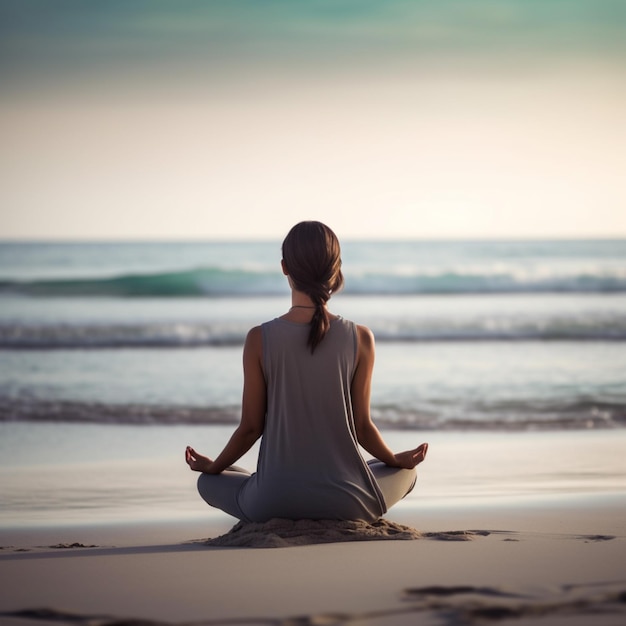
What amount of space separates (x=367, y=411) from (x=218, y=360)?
8059 millimetres

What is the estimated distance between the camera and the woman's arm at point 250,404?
3.27 meters

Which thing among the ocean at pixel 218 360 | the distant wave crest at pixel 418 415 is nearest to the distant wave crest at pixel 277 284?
the ocean at pixel 218 360

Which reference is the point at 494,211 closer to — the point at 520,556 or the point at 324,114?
the point at 324,114

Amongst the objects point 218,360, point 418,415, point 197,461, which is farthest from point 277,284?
point 197,461

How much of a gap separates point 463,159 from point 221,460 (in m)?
15.6

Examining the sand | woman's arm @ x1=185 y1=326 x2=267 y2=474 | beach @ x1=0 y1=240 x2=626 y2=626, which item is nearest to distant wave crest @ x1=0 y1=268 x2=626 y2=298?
beach @ x1=0 y1=240 x2=626 y2=626

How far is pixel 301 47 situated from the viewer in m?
13.8

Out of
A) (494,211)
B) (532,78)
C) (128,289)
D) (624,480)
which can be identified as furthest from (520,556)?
A: (128,289)

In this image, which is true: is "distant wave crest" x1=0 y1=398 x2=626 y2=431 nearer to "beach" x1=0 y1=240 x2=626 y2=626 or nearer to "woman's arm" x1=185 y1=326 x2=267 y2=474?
"beach" x1=0 y1=240 x2=626 y2=626

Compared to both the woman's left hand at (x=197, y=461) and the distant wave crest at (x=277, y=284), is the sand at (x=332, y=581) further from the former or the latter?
the distant wave crest at (x=277, y=284)

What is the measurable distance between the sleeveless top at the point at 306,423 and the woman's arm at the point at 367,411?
0.14ft

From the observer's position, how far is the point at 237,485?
3410 millimetres

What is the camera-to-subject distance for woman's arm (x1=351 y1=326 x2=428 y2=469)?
3.30m

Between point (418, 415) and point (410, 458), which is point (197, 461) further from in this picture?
point (418, 415)
